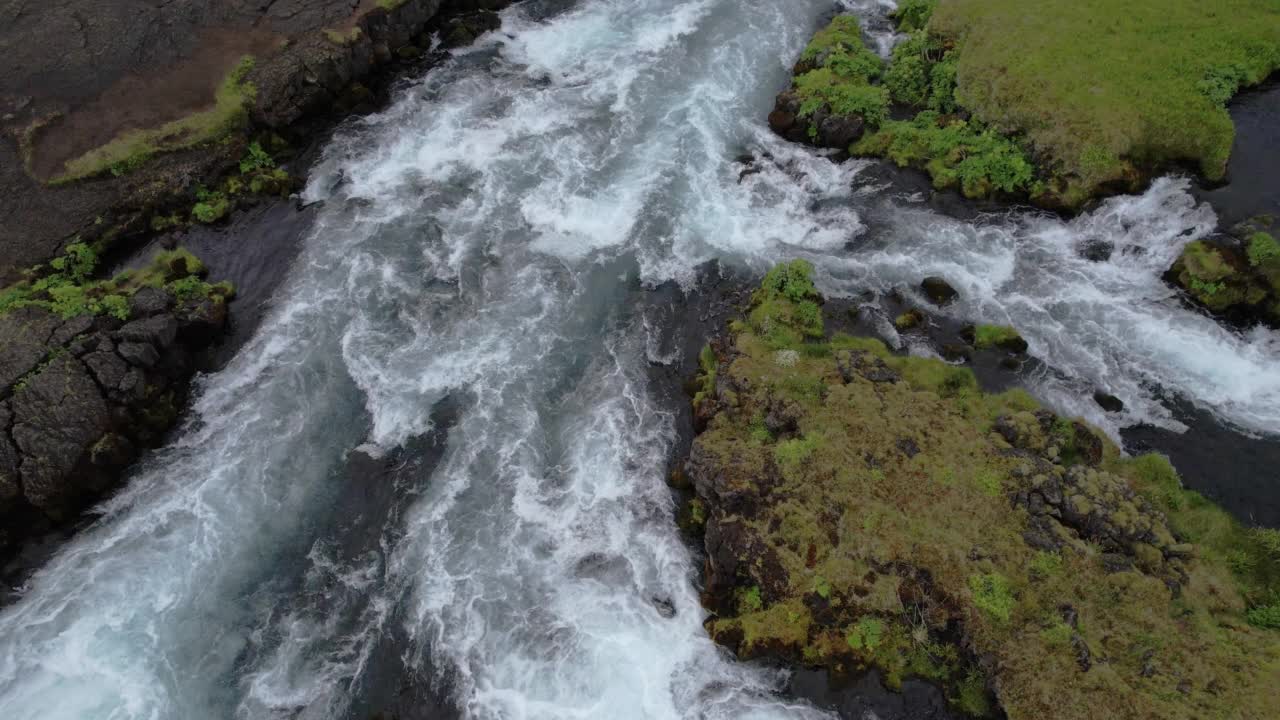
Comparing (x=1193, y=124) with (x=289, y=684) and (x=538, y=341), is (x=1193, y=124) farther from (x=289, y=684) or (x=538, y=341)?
(x=289, y=684)

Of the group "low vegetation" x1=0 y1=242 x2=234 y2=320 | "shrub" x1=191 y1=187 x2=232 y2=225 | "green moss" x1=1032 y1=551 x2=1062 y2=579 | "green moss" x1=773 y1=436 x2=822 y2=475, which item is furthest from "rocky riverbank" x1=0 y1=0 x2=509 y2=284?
"green moss" x1=1032 y1=551 x2=1062 y2=579

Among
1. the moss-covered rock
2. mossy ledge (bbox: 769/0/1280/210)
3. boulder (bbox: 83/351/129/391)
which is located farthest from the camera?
mossy ledge (bbox: 769/0/1280/210)

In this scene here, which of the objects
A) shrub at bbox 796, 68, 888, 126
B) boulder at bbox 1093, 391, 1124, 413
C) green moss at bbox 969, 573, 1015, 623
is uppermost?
shrub at bbox 796, 68, 888, 126

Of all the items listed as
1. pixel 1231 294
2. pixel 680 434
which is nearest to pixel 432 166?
pixel 680 434

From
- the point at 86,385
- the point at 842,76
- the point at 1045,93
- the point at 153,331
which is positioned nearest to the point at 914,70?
the point at 842,76

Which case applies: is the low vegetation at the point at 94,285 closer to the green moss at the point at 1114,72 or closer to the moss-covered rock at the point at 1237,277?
the green moss at the point at 1114,72

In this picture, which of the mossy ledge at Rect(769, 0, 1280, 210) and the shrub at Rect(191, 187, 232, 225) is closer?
the mossy ledge at Rect(769, 0, 1280, 210)

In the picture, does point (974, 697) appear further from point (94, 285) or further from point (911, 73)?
point (94, 285)

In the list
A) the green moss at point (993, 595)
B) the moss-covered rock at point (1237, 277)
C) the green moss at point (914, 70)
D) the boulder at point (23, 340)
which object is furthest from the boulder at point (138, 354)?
the moss-covered rock at point (1237, 277)

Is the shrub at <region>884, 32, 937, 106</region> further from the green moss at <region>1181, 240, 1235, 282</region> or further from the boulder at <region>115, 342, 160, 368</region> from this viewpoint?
the boulder at <region>115, 342, 160, 368</region>
